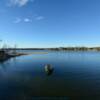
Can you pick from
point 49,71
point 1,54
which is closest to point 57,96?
point 49,71

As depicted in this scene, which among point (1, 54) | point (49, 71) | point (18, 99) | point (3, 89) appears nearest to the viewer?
point (18, 99)

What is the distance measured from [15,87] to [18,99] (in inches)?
231

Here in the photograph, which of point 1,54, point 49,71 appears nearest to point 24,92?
point 49,71

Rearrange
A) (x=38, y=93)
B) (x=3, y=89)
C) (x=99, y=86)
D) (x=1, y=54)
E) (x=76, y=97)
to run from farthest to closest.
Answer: (x=1, y=54)
(x=99, y=86)
(x=3, y=89)
(x=38, y=93)
(x=76, y=97)

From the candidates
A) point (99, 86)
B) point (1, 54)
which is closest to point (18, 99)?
point (99, 86)

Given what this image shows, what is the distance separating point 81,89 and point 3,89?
39.0 feet

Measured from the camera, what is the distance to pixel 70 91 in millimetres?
22250

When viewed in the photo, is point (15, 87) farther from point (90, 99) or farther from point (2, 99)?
point (90, 99)

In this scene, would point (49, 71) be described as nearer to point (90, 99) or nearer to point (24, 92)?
point (24, 92)

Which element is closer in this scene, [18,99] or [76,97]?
[18,99]

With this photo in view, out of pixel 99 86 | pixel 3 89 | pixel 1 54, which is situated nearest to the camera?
pixel 3 89

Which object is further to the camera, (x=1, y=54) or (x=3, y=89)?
(x=1, y=54)

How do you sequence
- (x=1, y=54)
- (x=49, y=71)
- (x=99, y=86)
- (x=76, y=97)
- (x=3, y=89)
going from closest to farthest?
(x=76, y=97) → (x=3, y=89) → (x=99, y=86) → (x=49, y=71) → (x=1, y=54)

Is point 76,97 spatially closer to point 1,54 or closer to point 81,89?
point 81,89
